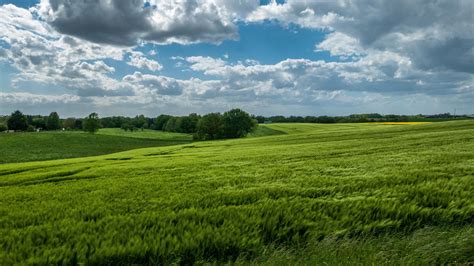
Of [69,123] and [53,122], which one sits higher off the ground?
[53,122]

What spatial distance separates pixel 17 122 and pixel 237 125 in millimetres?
98981

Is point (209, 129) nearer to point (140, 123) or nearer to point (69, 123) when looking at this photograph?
point (140, 123)

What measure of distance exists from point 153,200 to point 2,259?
414 centimetres

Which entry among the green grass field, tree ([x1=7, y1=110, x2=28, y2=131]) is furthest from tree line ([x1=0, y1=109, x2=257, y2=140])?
the green grass field

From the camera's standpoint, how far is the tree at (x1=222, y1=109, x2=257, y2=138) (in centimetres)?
10256

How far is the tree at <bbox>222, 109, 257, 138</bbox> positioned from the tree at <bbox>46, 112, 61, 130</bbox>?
322 ft

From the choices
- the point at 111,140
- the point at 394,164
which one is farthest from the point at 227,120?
the point at 394,164

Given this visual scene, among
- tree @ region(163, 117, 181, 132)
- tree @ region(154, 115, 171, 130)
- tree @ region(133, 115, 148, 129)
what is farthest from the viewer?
tree @ region(133, 115, 148, 129)

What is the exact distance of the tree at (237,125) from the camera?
102562mm

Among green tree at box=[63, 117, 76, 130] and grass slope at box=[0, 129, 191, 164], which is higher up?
green tree at box=[63, 117, 76, 130]

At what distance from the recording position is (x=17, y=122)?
12938 cm

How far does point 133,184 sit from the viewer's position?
12484 millimetres

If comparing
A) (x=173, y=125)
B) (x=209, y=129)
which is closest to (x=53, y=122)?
(x=173, y=125)

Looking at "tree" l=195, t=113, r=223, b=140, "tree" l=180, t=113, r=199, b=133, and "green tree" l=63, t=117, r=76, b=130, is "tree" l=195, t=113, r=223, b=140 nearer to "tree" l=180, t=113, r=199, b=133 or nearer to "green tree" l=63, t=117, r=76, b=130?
"tree" l=180, t=113, r=199, b=133
